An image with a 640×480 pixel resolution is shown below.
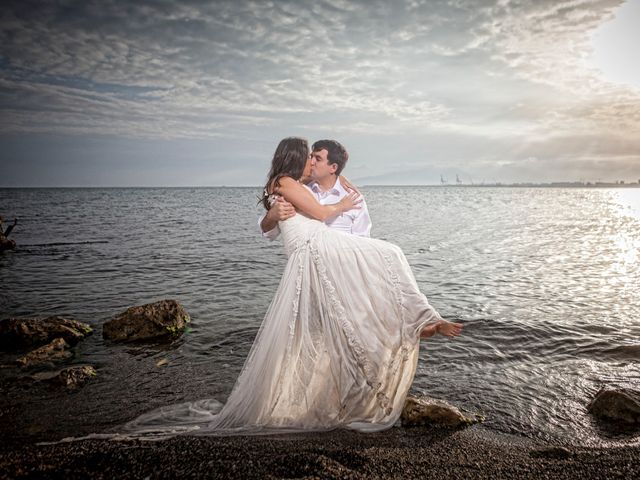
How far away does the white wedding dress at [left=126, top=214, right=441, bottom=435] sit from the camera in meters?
4.34

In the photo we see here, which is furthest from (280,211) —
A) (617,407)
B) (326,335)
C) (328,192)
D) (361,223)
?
(617,407)

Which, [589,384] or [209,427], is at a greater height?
[209,427]

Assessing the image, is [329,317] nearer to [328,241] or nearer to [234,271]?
[328,241]

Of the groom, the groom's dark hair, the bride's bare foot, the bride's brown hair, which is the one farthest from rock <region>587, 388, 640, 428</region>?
the bride's brown hair

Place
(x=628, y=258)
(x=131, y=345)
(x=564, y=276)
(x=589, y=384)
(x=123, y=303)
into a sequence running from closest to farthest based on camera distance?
(x=589, y=384) < (x=131, y=345) < (x=123, y=303) < (x=564, y=276) < (x=628, y=258)

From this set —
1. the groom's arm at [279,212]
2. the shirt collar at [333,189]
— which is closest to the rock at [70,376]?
the groom's arm at [279,212]

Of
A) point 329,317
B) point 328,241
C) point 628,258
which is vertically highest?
point 328,241

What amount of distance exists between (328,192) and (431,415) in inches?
120

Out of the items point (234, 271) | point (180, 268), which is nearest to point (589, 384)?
point (234, 271)

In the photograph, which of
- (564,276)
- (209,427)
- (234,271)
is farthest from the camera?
(234,271)

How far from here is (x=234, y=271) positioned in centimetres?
1579

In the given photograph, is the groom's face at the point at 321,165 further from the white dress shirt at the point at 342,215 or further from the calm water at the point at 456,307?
the calm water at the point at 456,307

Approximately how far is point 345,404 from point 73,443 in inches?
117

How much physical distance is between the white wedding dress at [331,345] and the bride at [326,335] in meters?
0.01
